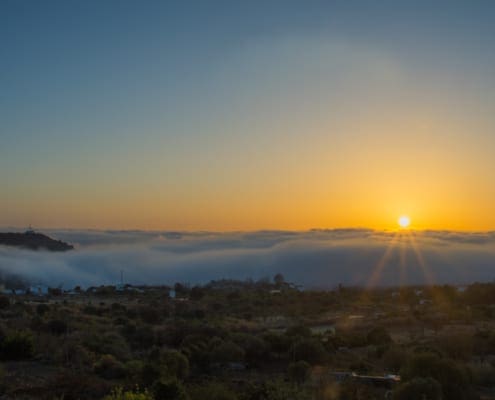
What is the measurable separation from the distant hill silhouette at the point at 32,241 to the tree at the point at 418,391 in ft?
558

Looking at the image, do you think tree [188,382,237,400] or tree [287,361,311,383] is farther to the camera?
tree [287,361,311,383]

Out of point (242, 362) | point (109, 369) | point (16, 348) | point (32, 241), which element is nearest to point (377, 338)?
point (242, 362)

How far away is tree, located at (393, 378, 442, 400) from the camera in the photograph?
12.5 meters

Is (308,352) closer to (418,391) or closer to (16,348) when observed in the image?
(418,391)

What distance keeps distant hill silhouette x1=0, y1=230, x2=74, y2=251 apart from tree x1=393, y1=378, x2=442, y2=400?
170 metres

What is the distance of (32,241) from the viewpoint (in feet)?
582

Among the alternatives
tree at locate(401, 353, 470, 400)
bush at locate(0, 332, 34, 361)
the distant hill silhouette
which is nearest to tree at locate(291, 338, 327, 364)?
tree at locate(401, 353, 470, 400)

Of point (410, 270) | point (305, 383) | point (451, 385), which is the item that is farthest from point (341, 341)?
point (410, 270)

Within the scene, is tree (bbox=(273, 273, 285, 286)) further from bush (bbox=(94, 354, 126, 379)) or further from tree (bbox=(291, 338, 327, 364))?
bush (bbox=(94, 354, 126, 379))

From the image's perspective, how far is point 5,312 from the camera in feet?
124

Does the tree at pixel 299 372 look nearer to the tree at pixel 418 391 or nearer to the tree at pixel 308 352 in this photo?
the tree at pixel 308 352

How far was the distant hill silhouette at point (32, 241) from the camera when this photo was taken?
16925 cm

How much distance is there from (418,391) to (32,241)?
592 ft

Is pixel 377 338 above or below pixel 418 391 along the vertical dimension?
below
